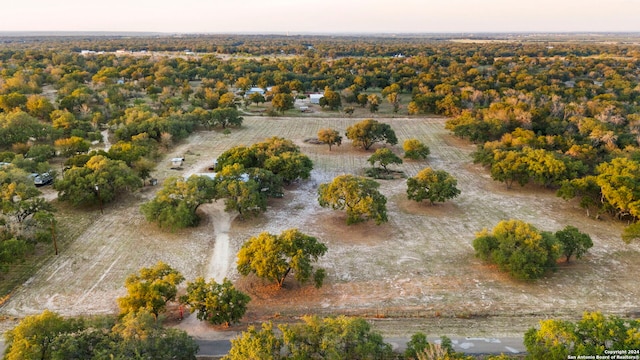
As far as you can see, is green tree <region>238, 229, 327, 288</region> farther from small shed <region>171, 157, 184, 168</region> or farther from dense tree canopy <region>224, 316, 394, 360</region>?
small shed <region>171, 157, 184, 168</region>

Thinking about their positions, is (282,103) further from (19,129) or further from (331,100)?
(19,129)

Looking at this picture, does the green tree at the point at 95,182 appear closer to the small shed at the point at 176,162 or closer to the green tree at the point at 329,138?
the small shed at the point at 176,162

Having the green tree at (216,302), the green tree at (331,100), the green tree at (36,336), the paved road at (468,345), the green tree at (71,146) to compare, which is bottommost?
the paved road at (468,345)

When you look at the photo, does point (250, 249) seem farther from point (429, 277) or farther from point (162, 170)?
point (162, 170)

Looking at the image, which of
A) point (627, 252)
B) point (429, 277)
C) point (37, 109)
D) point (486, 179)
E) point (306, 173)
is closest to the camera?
point (429, 277)

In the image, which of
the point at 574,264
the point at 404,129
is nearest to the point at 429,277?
the point at 574,264

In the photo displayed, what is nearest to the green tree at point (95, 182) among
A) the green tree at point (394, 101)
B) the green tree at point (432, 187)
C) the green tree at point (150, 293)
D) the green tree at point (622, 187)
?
the green tree at point (150, 293)
